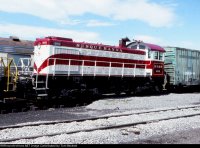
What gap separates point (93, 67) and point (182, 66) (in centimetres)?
975

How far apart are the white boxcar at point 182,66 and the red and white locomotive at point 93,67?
2.10m

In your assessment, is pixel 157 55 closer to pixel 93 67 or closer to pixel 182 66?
pixel 182 66

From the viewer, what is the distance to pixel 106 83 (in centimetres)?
1884

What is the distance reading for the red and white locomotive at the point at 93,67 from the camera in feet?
52.0

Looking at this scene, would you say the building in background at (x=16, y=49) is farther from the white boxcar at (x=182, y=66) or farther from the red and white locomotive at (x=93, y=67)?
the white boxcar at (x=182, y=66)

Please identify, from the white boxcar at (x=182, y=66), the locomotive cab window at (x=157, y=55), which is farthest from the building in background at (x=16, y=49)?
the white boxcar at (x=182, y=66)

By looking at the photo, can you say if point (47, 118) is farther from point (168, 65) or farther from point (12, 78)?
point (168, 65)

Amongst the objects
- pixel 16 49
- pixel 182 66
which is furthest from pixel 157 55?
Answer: pixel 16 49

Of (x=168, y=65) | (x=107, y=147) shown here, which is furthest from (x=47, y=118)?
(x=168, y=65)

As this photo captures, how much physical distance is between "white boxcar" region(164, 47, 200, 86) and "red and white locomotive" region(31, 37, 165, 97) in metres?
2.10

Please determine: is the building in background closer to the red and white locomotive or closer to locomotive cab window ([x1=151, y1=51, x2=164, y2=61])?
the red and white locomotive

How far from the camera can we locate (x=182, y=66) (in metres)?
24.5

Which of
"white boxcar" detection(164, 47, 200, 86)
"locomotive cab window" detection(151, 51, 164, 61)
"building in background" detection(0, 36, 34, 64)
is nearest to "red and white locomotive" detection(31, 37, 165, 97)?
"locomotive cab window" detection(151, 51, 164, 61)

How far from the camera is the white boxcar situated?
23.8 meters
